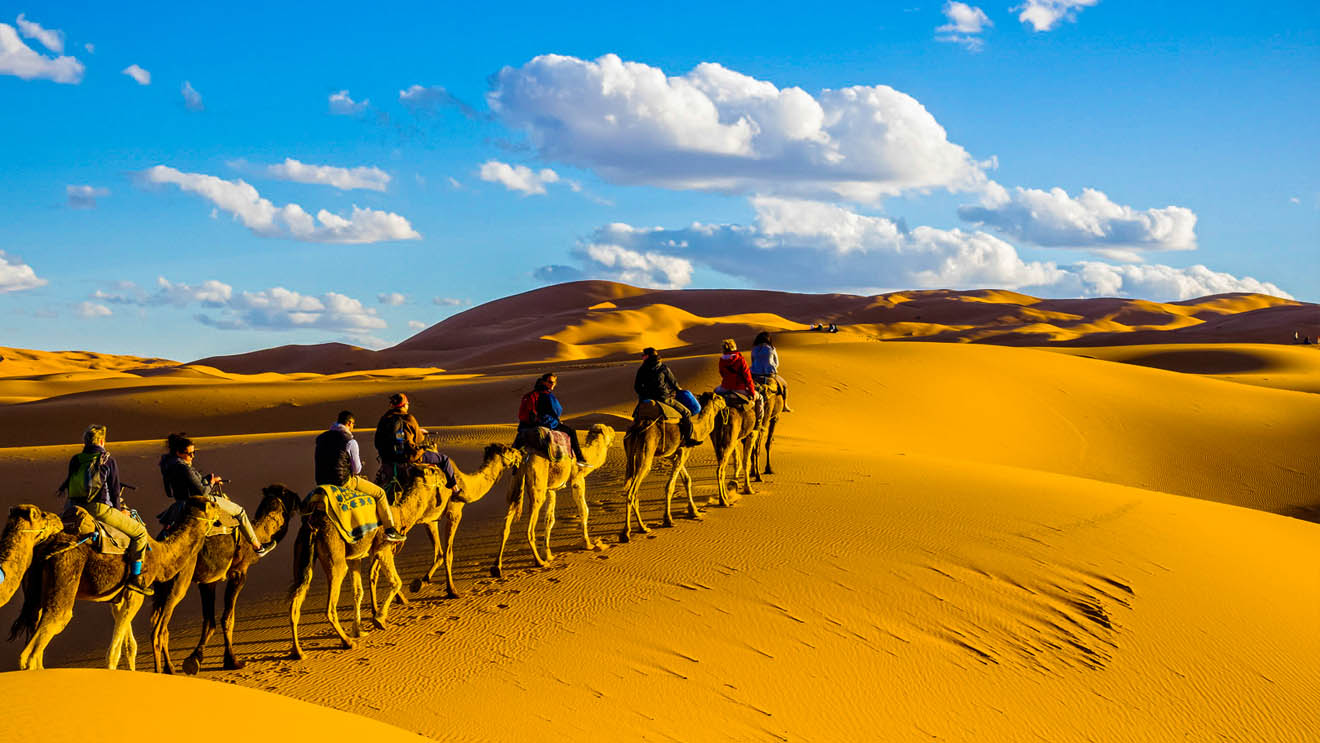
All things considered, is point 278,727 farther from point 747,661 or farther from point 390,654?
point 747,661

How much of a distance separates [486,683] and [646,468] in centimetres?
513

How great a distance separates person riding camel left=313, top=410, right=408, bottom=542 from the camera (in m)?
9.77

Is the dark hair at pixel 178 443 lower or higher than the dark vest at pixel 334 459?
higher

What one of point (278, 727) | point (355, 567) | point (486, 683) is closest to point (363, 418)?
point (355, 567)

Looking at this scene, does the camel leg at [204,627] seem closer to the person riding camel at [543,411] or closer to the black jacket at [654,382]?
the person riding camel at [543,411]

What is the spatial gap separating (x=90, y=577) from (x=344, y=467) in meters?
2.47

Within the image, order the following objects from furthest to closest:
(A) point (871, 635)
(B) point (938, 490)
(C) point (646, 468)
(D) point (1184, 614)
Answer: (B) point (938, 490) < (C) point (646, 468) < (D) point (1184, 614) < (A) point (871, 635)

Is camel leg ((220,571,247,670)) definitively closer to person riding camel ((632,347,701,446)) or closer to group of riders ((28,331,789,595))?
group of riders ((28,331,789,595))

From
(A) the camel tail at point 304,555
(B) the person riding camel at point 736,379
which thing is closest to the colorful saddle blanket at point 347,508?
(A) the camel tail at point 304,555

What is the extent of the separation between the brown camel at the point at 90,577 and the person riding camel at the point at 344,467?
1.19 m

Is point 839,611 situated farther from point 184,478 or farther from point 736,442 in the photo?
point 184,478

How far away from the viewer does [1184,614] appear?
11.1 m

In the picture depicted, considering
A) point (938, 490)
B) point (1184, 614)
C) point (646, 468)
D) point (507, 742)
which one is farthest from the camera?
point (938, 490)

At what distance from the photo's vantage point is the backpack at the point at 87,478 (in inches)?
322
